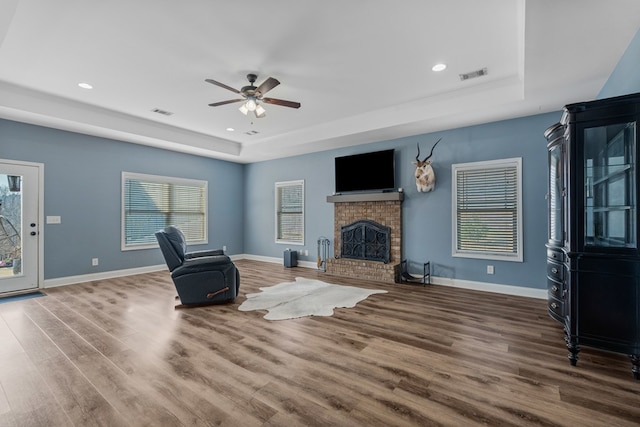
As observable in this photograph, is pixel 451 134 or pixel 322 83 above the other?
pixel 322 83

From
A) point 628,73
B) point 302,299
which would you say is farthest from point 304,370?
point 628,73

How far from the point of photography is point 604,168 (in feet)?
8.05

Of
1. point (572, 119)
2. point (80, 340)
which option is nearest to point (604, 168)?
point (572, 119)

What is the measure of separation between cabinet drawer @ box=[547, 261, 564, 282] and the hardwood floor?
1.84 feet

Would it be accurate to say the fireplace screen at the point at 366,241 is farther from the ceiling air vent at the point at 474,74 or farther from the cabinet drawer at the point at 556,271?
the ceiling air vent at the point at 474,74

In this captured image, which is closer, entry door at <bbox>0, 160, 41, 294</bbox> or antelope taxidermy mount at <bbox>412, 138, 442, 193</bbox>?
entry door at <bbox>0, 160, 41, 294</bbox>

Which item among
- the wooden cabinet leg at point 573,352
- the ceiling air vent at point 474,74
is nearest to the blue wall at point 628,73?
the ceiling air vent at point 474,74

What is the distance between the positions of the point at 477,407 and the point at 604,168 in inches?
83.6

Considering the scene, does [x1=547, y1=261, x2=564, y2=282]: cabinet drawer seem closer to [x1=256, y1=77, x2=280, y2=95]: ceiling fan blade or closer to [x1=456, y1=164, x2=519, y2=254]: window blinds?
[x1=456, y1=164, x2=519, y2=254]: window blinds

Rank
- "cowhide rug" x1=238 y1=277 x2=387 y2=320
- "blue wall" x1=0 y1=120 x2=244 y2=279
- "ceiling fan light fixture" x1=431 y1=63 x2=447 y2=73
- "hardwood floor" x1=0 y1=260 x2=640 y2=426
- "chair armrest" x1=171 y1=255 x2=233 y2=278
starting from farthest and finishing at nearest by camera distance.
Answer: "blue wall" x1=0 y1=120 x2=244 y2=279, "chair armrest" x1=171 y1=255 x2=233 y2=278, "cowhide rug" x1=238 y1=277 x2=387 y2=320, "ceiling fan light fixture" x1=431 y1=63 x2=447 y2=73, "hardwood floor" x1=0 y1=260 x2=640 y2=426

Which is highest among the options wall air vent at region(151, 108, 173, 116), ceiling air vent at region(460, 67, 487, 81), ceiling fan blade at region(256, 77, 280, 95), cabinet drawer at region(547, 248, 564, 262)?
ceiling air vent at region(460, 67, 487, 81)

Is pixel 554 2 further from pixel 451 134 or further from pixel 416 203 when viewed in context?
pixel 416 203

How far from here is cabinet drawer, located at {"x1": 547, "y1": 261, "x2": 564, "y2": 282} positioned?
3044 mm

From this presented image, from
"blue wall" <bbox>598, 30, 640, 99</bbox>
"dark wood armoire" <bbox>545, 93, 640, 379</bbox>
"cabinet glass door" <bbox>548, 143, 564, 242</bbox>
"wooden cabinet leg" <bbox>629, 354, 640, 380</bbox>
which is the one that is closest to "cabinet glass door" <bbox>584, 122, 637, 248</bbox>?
"dark wood armoire" <bbox>545, 93, 640, 379</bbox>
